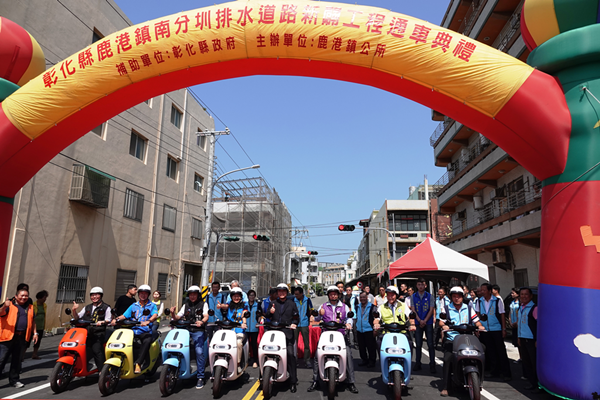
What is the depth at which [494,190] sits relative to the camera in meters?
20.8

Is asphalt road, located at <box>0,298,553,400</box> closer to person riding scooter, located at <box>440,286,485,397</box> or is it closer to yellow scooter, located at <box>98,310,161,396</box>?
yellow scooter, located at <box>98,310,161,396</box>

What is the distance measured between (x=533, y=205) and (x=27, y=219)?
56.1ft

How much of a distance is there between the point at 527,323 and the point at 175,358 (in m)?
6.23

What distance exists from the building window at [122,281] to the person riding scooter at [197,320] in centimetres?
1185

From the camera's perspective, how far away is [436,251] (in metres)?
13.8

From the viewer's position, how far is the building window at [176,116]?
2392 centimetres

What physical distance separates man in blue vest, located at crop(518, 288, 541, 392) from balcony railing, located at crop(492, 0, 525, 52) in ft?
40.5

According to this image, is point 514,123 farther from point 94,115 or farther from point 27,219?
point 27,219

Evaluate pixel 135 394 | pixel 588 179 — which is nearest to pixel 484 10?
pixel 588 179

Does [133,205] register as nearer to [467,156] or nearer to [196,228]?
[196,228]

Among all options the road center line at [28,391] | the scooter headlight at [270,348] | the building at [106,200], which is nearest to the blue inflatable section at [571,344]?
the scooter headlight at [270,348]

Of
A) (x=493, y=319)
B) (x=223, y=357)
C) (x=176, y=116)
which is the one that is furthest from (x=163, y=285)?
(x=493, y=319)

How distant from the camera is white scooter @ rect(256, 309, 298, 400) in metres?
6.51

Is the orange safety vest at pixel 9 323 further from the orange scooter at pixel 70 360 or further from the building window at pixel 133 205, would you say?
the building window at pixel 133 205
